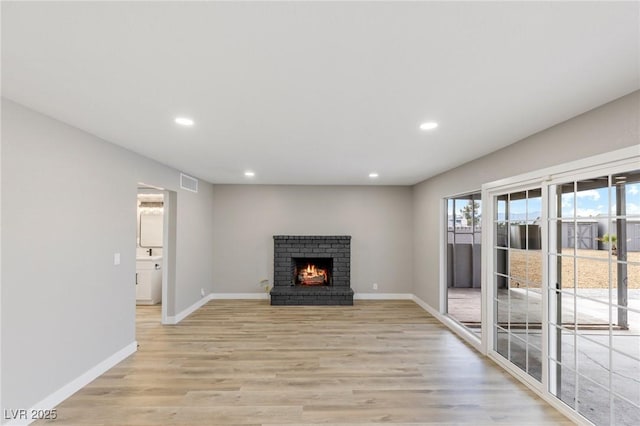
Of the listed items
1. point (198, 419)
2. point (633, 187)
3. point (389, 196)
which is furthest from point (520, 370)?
point (389, 196)

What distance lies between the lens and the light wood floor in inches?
98.5

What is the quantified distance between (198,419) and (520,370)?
3.09 metres

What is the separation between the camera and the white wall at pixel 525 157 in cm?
207

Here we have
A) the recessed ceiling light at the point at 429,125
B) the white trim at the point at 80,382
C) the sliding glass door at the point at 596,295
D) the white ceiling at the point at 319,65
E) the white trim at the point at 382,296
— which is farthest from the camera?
the white trim at the point at 382,296

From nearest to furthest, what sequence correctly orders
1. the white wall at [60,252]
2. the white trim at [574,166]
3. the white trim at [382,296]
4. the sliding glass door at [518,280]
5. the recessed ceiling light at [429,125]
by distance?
the white trim at [574,166] → the white wall at [60,252] → the recessed ceiling light at [429,125] → the sliding glass door at [518,280] → the white trim at [382,296]

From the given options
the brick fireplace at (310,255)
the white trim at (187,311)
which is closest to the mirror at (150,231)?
the white trim at (187,311)

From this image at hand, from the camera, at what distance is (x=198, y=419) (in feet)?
8.04

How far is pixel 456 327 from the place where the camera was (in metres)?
4.52

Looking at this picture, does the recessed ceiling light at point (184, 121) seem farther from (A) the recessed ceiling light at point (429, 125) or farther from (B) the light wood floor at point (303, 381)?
(B) the light wood floor at point (303, 381)

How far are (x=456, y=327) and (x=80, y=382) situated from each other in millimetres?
4575

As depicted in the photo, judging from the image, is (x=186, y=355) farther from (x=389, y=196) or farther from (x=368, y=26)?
(x=389, y=196)

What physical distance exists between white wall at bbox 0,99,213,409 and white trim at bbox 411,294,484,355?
430 cm

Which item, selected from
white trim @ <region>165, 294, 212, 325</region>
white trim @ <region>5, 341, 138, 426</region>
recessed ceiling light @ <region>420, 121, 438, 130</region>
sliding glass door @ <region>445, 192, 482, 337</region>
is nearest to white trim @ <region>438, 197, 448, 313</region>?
sliding glass door @ <region>445, 192, 482, 337</region>

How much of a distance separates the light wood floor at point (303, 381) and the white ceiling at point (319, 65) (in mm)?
2425
